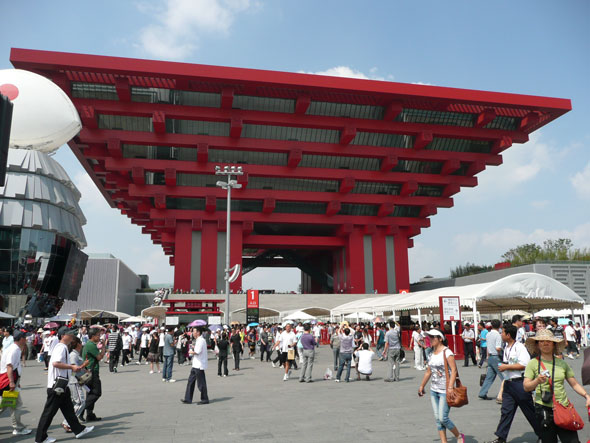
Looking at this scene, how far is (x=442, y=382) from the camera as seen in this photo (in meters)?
6.45

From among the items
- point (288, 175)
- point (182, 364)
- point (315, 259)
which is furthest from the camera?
point (315, 259)

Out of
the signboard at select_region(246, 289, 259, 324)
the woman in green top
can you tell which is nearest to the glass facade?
the signboard at select_region(246, 289, 259, 324)

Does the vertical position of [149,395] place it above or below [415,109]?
below

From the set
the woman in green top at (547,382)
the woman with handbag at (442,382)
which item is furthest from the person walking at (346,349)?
the woman in green top at (547,382)

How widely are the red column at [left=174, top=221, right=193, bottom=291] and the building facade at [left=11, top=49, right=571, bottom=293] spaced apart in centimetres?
10

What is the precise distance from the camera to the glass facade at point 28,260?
1505 inches

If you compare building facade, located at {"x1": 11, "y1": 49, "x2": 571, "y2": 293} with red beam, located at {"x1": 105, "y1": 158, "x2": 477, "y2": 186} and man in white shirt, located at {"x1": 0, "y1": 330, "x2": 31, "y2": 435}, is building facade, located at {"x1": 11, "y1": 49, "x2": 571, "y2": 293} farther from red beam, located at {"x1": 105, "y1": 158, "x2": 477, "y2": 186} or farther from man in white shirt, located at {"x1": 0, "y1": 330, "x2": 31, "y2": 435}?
man in white shirt, located at {"x1": 0, "y1": 330, "x2": 31, "y2": 435}

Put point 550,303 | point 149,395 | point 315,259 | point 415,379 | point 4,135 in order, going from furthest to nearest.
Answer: point 315,259 < point 550,303 < point 415,379 < point 149,395 < point 4,135

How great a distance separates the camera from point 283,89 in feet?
132

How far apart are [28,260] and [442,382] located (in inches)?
1588

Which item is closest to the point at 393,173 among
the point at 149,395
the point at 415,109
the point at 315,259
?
the point at 415,109

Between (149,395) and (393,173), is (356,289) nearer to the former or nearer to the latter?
(393,173)

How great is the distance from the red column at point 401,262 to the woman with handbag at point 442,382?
44.0 m

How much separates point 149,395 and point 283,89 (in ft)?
106
